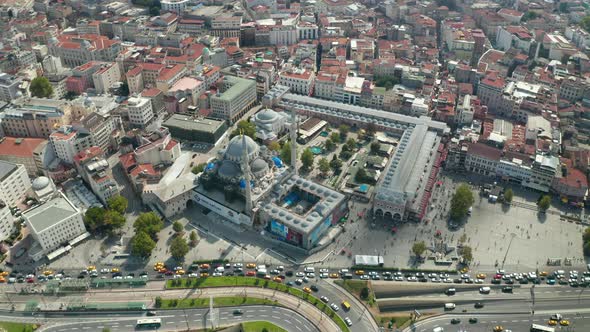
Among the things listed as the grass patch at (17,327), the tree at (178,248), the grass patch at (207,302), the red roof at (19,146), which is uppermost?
the red roof at (19,146)

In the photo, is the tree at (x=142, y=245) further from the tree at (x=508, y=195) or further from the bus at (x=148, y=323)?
the tree at (x=508, y=195)

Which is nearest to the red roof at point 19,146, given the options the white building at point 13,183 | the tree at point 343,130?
the white building at point 13,183

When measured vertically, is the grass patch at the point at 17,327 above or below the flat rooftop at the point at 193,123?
below

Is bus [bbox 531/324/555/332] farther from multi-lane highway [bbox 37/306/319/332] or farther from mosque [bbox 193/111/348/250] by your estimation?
mosque [bbox 193/111/348/250]

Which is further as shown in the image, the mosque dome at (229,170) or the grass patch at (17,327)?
the mosque dome at (229,170)

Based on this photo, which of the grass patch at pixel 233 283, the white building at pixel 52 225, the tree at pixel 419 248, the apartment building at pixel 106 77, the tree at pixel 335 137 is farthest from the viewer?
the apartment building at pixel 106 77

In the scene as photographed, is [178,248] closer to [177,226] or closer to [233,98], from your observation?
[177,226]

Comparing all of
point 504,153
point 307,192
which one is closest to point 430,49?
point 504,153
